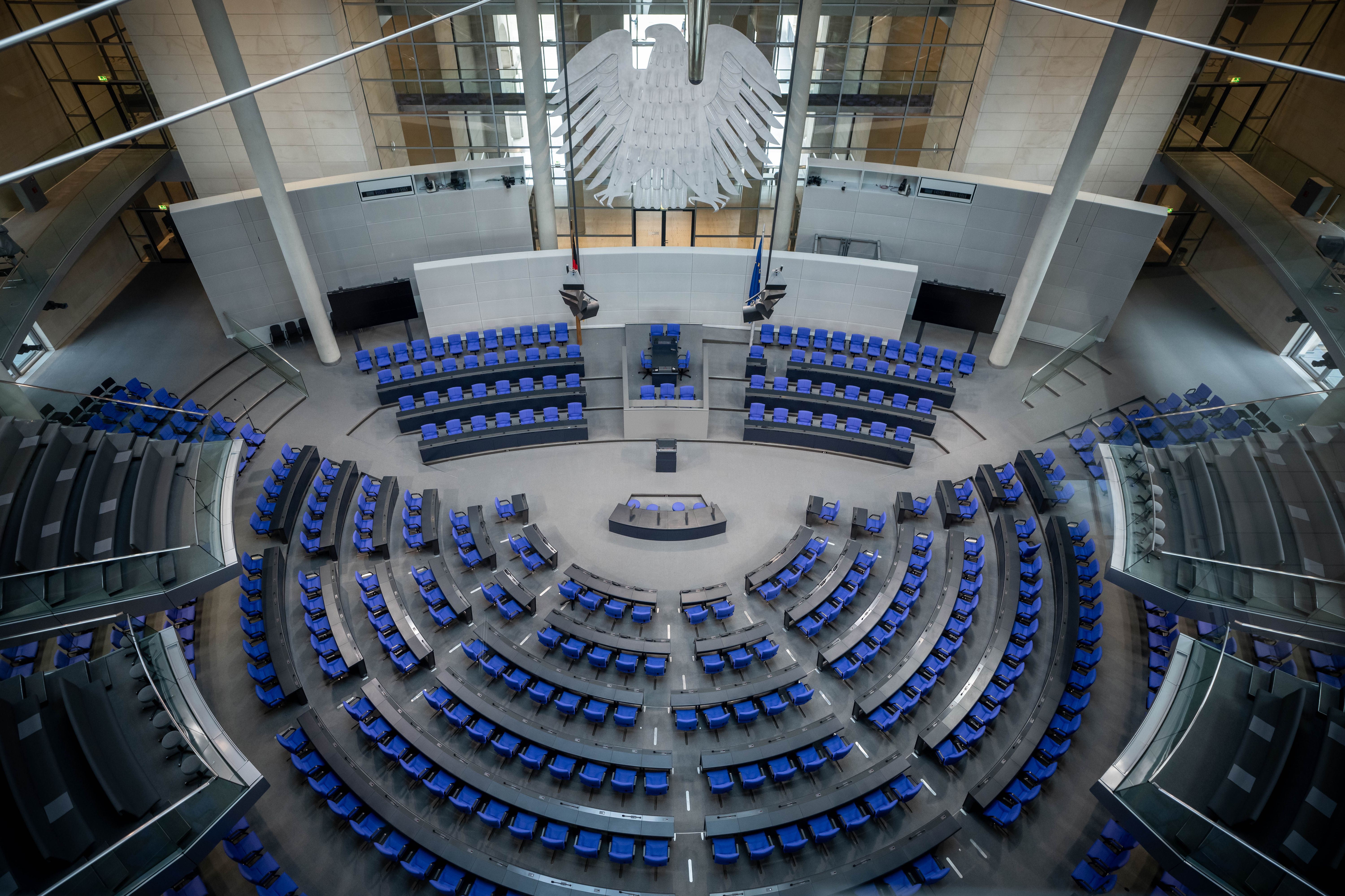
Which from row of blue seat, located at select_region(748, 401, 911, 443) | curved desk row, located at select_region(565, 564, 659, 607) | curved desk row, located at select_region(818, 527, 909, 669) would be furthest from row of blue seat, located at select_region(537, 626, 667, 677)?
row of blue seat, located at select_region(748, 401, 911, 443)

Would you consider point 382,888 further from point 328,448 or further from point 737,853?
point 328,448

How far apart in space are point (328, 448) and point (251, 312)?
17.6ft

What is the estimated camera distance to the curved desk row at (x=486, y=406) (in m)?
18.2

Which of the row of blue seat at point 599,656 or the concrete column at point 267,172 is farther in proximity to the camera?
the concrete column at point 267,172

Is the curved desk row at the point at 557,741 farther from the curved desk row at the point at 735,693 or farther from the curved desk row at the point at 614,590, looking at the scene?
the curved desk row at the point at 614,590

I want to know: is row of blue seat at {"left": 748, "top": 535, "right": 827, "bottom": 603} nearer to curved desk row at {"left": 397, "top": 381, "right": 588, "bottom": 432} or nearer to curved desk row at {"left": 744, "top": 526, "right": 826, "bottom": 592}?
curved desk row at {"left": 744, "top": 526, "right": 826, "bottom": 592}

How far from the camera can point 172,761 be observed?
1016 cm

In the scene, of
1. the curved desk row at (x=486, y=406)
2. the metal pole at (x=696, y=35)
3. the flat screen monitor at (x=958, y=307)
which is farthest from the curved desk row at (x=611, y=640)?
the flat screen monitor at (x=958, y=307)

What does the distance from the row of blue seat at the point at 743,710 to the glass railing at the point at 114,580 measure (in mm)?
7569

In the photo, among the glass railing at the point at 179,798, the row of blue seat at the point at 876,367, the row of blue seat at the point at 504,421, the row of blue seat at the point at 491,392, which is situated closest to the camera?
the glass railing at the point at 179,798

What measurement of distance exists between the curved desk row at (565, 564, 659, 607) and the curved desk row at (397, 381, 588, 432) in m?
5.35

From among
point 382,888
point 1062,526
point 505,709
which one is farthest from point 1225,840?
point 382,888

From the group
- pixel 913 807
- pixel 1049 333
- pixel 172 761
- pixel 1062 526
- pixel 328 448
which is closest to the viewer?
pixel 172 761

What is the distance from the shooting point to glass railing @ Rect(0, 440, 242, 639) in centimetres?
984
